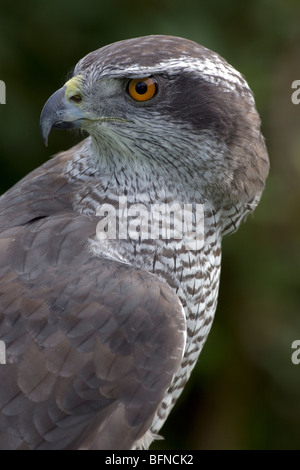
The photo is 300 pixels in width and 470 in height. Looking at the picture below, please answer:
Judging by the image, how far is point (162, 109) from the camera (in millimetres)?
3553

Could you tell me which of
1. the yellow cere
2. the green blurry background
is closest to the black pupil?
the yellow cere

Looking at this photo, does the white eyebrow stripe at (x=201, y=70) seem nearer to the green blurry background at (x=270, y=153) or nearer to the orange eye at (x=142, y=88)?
the orange eye at (x=142, y=88)

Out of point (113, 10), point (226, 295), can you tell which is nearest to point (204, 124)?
point (113, 10)

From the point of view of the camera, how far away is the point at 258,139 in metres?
3.77

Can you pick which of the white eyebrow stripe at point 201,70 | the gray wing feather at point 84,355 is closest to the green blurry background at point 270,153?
the white eyebrow stripe at point 201,70

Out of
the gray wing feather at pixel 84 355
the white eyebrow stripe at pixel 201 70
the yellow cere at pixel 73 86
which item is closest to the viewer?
the gray wing feather at pixel 84 355

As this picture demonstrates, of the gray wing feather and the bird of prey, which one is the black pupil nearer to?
the bird of prey

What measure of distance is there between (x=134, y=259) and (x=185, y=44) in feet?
3.02

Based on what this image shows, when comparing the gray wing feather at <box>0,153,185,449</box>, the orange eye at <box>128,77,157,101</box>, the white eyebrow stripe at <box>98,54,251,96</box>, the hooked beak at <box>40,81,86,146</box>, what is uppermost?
the white eyebrow stripe at <box>98,54,251,96</box>

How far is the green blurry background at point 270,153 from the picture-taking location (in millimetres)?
5059

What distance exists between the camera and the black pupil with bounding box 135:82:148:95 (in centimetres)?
349

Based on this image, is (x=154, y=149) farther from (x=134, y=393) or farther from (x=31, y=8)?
(x=31, y=8)

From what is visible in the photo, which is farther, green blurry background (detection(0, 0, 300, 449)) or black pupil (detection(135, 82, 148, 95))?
green blurry background (detection(0, 0, 300, 449))

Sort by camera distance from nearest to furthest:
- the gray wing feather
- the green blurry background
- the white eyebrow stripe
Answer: the gray wing feather
the white eyebrow stripe
the green blurry background
